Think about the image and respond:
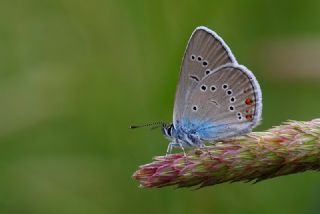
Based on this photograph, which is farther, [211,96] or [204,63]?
[211,96]

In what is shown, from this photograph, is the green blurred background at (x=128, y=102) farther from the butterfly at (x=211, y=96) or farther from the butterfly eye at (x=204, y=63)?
the butterfly eye at (x=204, y=63)

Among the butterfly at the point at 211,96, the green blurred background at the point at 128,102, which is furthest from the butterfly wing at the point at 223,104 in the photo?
the green blurred background at the point at 128,102

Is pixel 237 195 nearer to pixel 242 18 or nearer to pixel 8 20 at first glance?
pixel 242 18

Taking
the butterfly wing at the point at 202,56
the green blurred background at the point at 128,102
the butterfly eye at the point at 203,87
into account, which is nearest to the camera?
the butterfly wing at the point at 202,56

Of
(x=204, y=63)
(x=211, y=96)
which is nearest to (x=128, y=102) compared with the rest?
(x=211, y=96)

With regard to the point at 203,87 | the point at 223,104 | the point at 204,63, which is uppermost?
the point at 204,63

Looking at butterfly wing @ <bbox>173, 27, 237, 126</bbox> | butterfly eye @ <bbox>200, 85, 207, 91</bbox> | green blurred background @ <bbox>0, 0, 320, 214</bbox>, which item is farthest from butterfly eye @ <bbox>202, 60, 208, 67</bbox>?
green blurred background @ <bbox>0, 0, 320, 214</bbox>

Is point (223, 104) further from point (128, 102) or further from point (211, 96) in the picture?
point (128, 102)
